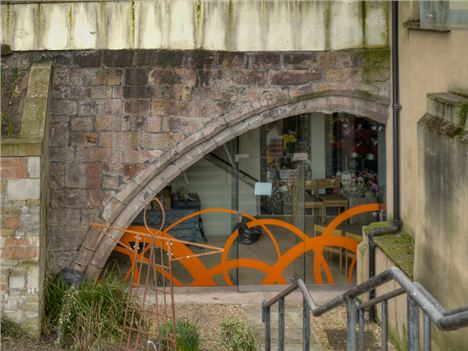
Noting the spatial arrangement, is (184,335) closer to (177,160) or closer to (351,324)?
(177,160)

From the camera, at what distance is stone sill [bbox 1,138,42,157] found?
29.4ft

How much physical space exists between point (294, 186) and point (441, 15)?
4381 millimetres

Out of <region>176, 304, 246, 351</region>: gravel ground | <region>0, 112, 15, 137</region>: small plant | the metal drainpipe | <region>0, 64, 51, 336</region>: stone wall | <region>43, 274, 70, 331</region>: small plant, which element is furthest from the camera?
the metal drainpipe

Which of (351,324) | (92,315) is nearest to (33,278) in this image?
(92,315)

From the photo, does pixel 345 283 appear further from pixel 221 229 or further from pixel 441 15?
pixel 441 15

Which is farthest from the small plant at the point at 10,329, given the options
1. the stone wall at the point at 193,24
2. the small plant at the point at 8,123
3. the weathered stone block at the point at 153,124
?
the stone wall at the point at 193,24

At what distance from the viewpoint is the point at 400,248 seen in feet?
30.7

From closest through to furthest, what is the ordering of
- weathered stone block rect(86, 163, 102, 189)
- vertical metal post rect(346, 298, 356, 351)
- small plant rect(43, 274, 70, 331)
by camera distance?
vertical metal post rect(346, 298, 356, 351)
small plant rect(43, 274, 70, 331)
weathered stone block rect(86, 163, 102, 189)

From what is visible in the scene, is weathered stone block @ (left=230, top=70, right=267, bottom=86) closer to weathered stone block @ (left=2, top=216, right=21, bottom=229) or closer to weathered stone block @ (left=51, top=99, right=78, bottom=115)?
weathered stone block @ (left=51, top=99, right=78, bottom=115)

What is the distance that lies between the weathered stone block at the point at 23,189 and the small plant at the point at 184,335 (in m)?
1.81

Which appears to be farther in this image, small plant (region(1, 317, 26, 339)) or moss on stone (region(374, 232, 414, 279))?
small plant (region(1, 317, 26, 339))

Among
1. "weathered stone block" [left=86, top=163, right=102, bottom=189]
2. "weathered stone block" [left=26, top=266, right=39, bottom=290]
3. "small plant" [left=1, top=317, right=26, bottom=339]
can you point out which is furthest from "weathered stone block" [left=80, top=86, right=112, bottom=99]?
"small plant" [left=1, top=317, right=26, bottom=339]

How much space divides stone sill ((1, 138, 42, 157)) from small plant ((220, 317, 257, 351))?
2.46 m

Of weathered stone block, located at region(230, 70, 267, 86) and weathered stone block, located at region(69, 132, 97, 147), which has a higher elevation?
weathered stone block, located at region(230, 70, 267, 86)
